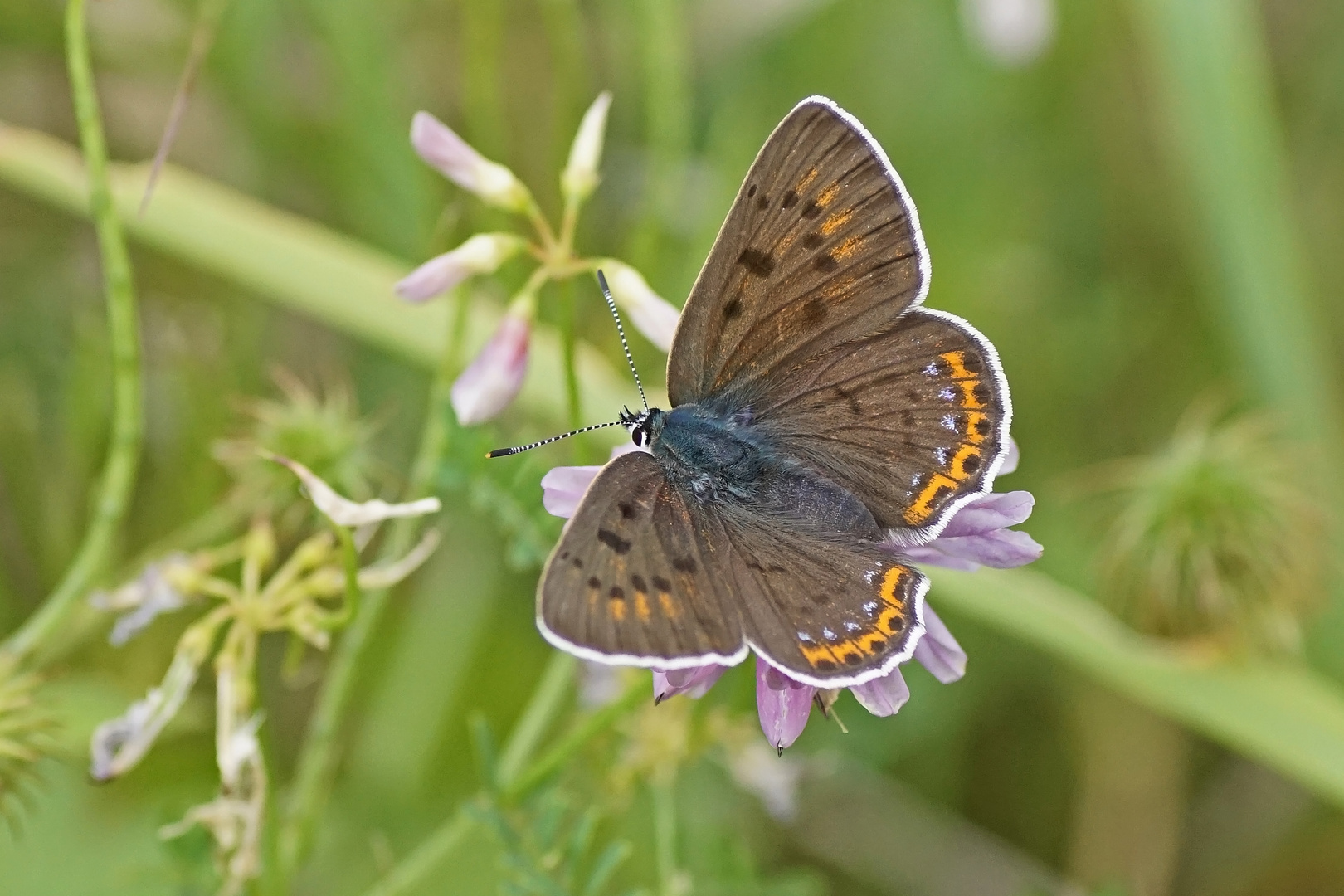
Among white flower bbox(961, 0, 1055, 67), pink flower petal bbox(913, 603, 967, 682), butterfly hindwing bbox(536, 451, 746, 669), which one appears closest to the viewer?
butterfly hindwing bbox(536, 451, 746, 669)

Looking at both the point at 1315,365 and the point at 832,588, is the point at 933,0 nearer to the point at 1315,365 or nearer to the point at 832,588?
the point at 1315,365

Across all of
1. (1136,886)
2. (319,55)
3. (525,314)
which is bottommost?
(1136,886)

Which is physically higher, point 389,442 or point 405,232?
point 405,232

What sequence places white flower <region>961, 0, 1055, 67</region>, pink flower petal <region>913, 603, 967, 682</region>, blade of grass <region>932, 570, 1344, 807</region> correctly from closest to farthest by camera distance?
pink flower petal <region>913, 603, 967, 682</region> < blade of grass <region>932, 570, 1344, 807</region> < white flower <region>961, 0, 1055, 67</region>

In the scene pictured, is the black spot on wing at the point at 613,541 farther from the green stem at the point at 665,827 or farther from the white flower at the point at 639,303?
the green stem at the point at 665,827

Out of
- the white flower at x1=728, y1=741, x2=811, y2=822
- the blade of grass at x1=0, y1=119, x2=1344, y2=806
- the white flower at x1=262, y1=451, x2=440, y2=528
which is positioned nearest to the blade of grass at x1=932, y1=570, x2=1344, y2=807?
the blade of grass at x1=0, y1=119, x2=1344, y2=806

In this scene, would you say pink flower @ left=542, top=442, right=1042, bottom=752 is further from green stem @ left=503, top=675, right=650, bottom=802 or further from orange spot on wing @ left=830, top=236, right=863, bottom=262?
orange spot on wing @ left=830, top=236, right=863, bottom=262

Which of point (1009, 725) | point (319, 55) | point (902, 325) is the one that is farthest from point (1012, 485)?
point (319, 55)

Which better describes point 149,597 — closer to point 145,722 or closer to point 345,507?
point 145,722
